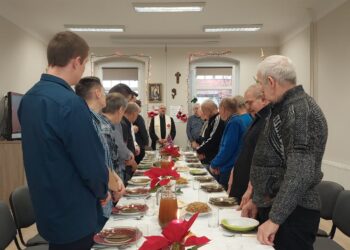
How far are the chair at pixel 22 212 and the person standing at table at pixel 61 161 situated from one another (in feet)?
3.43

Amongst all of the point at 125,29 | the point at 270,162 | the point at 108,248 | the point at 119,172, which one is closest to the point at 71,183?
the point at 108,248

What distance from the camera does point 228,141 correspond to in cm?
358

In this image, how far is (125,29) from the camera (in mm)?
7348

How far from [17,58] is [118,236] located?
5597 millimetres

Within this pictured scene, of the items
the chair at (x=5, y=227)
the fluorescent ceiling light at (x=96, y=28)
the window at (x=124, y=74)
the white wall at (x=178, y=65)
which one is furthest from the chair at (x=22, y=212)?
the window at (x=124, y=74)

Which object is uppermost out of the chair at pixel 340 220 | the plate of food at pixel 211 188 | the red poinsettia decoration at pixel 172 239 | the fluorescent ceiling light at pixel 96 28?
the fluorescent ceiling light at pixel 96 28

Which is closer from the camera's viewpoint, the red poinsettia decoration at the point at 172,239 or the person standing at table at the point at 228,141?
the red poinsettia decoration at the point at 172,239

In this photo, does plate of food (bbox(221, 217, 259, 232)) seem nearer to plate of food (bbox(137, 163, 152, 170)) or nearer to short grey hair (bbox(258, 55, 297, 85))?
short grey hair (bbox(258, 55, 297, 85))

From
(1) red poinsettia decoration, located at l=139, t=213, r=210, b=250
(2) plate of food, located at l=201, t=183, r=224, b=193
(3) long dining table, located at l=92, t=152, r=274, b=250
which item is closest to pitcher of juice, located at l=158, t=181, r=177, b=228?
(3) long dining table, located at l=92, t=152, r=274, b=250

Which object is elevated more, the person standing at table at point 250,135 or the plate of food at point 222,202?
the person standing at table at point 250,135

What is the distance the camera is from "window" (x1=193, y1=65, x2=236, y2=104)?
29.0 ft

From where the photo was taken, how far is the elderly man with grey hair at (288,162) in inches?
60.7

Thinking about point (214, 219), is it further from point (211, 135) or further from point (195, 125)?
point (195, 125)

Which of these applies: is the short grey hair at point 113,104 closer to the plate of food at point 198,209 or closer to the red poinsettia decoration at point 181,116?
the plate of food at point 198,209
